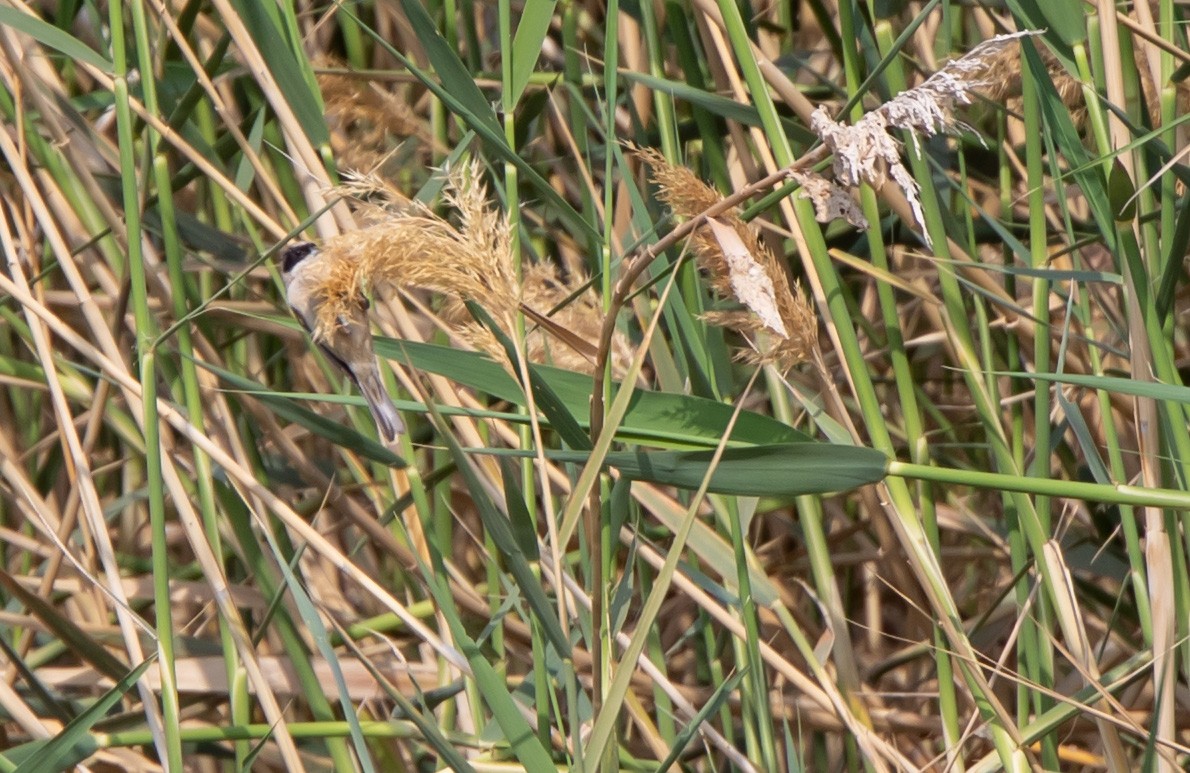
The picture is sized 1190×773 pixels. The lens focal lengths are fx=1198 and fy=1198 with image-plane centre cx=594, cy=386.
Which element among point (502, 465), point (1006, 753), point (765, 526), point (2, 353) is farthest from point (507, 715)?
point (2, 353)

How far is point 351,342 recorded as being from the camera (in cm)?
62

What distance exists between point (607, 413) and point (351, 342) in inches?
6.0

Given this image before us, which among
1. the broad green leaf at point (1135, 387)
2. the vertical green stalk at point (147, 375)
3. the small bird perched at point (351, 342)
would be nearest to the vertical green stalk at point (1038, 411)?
the broad green leaf at point (1135, 387)

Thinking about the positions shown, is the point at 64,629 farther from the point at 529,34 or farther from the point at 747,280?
the point at 747,280

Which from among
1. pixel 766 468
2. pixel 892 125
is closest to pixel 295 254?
pixel 766 468

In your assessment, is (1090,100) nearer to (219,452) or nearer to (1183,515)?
(1183,515)

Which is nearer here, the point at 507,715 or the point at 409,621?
the point at 507,715

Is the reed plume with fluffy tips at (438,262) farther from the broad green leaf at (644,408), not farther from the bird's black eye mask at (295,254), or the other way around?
the bird's black eye mask at (295,254)

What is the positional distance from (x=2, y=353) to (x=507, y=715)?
951mm

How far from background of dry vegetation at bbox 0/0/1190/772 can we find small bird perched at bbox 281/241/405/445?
28mm

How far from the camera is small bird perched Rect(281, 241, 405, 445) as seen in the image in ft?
1.93

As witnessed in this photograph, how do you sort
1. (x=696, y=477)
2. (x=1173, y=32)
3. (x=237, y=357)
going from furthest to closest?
1. (x=237, y=357)
2. (x=1173, y=32)
3. (x=696, y=477)

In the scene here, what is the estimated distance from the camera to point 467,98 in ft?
2.32

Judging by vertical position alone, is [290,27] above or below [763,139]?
above
